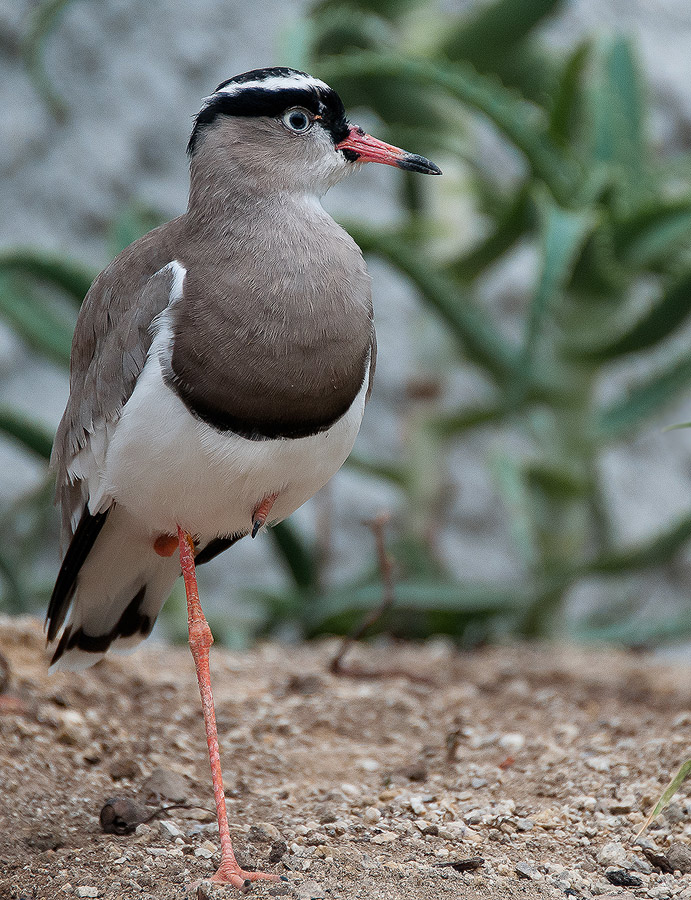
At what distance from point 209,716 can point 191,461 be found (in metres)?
0.57

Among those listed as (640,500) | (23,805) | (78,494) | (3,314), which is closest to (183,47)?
(3,314)

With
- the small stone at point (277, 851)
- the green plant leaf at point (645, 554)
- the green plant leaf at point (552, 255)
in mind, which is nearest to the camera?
the small stone at point (277, 851)

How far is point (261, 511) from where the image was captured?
2.54 meters

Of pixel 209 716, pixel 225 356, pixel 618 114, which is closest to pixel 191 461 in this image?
pixel 225 356

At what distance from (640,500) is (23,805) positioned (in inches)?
205

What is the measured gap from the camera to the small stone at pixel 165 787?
2592mm

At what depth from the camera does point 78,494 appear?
2.78 metres

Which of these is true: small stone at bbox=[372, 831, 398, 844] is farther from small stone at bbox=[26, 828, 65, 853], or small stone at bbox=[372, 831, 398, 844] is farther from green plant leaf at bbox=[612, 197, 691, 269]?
green plant leaf at bbox=[612, 197, 691, 269]

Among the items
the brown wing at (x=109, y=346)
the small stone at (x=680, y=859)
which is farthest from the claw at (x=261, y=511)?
the small stone at (x=680, y=859)

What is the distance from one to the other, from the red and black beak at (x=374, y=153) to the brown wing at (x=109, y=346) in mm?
481

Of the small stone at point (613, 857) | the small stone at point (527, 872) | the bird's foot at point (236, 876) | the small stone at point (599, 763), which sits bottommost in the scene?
the bird's foot at point (236, 876)

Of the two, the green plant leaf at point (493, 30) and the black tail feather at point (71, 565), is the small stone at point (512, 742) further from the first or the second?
the green plant leaf at point (493, 30)

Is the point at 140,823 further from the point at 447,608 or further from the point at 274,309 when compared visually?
the point at 447,608

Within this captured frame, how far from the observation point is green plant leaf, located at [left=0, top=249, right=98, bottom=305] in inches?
167
